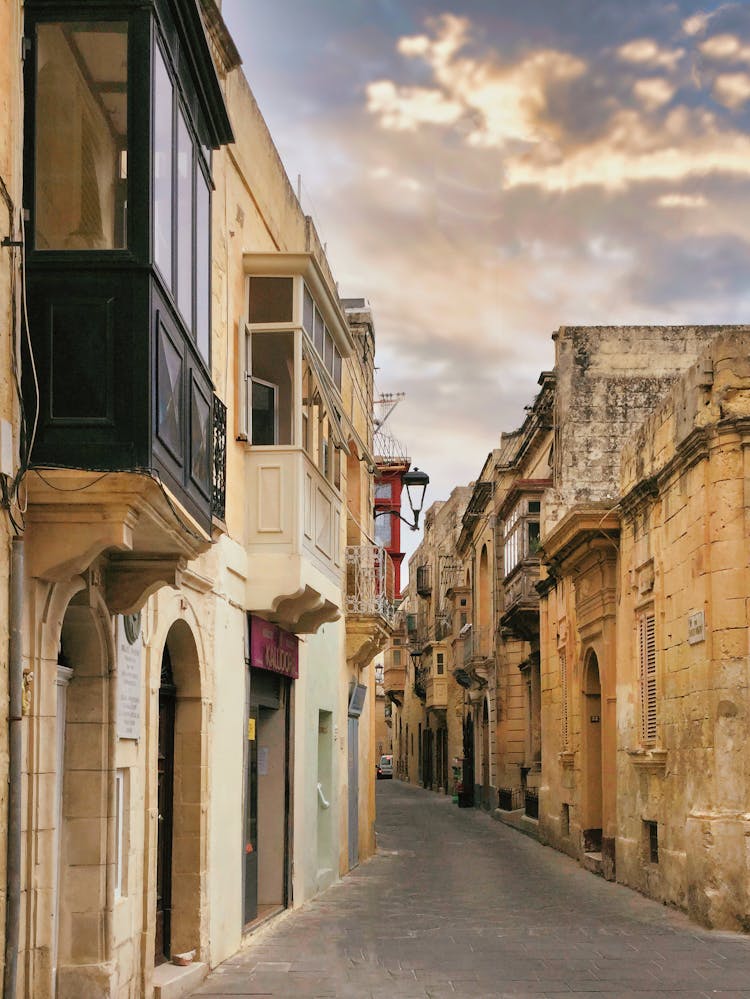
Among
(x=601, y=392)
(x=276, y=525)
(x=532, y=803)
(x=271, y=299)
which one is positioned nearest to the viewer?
(x=276, y=525)

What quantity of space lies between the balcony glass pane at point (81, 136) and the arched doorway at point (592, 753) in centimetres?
1592

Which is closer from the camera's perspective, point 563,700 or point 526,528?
point 563,700

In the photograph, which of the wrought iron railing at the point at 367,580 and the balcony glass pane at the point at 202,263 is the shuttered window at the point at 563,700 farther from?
the balcony glass pane at the point at 202,263

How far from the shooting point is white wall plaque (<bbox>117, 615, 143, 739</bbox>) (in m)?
8.41

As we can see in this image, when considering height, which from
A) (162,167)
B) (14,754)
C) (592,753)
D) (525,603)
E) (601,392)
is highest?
(601,392)

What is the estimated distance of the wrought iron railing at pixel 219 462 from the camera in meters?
10.3

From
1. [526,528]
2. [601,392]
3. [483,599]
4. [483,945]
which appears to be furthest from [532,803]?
[483,945]

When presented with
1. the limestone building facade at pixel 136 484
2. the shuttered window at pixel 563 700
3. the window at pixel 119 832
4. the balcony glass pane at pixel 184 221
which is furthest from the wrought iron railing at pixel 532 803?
the balcony glass pane at pixel 184 221

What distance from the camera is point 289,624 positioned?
14328 mm

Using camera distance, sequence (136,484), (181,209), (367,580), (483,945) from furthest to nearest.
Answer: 1. (367,580)
2. (483,945)
3. (181,209)
4. (136,484)

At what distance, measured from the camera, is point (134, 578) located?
8055 mm

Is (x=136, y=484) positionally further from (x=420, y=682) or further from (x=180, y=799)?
(x=420, y=682)

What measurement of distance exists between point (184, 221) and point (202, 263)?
2.17 feet

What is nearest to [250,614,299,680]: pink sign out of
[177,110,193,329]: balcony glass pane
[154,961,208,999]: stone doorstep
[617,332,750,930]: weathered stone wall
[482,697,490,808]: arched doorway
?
[154,961,208,999]: stone doorstep
